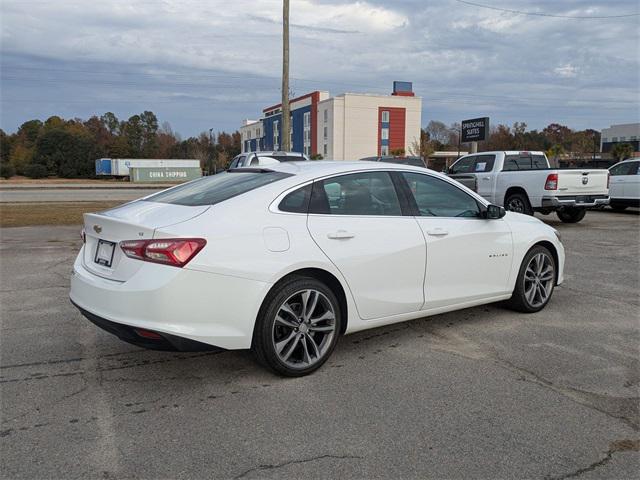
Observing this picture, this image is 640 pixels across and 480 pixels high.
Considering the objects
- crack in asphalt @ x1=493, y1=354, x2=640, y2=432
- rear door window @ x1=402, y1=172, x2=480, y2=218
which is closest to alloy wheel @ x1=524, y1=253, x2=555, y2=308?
rear door window @ x1=402, y1=172, x2=480, y2=218

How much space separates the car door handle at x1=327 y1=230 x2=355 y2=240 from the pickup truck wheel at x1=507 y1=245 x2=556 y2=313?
2.26 m

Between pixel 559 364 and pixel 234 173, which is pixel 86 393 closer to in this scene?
pixel 234 173

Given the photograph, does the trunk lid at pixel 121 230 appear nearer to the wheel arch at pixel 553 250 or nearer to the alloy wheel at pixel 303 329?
→ the alloy wheel at pixel 303 329

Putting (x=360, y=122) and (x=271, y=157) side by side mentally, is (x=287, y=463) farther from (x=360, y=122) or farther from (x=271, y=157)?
(x=360, y=122)

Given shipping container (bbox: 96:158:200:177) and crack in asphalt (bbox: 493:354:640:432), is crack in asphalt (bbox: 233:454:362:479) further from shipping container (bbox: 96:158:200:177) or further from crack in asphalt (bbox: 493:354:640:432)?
shipping container (bbox: 96:158:200:177)

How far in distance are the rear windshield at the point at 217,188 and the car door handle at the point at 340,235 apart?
0.61 metres

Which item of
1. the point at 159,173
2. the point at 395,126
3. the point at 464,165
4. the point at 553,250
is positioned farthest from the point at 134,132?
the point at 553,250

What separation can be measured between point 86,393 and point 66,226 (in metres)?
11.0

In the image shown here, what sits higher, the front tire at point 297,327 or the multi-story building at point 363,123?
the multi-story building at point 363,123

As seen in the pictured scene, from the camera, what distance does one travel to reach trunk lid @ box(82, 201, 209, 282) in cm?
377

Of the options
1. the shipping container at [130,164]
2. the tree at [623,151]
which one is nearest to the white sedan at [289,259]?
the tree at [623,151]

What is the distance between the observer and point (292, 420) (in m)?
3.49

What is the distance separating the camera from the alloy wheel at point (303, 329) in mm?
4043

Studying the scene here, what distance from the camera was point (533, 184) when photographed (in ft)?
46.1
